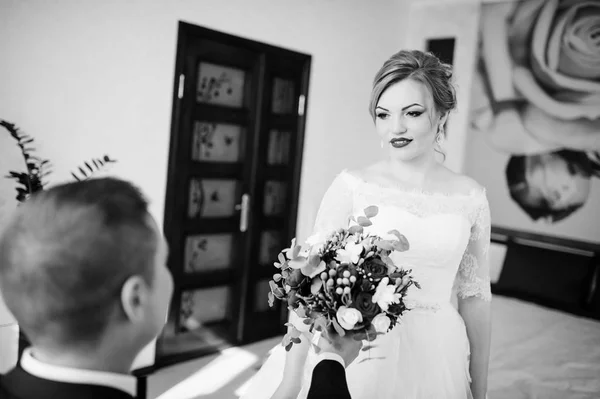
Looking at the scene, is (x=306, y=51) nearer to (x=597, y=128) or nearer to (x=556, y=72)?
(x=556, y=72)

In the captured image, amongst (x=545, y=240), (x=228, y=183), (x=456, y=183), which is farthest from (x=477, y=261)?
(x=545, y=240)

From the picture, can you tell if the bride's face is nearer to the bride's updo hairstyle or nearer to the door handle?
the bride's updo hairstyle

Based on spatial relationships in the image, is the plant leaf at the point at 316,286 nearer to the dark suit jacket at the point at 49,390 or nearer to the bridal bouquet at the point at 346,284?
the bridal bouquet at the point at 346,284

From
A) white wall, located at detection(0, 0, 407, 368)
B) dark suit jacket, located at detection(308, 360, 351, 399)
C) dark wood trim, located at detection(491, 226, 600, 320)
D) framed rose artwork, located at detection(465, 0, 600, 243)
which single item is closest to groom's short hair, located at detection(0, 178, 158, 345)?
dark suit jacket, located at detection(308, 360, 351, 399)

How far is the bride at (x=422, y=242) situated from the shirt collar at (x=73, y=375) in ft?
2.78

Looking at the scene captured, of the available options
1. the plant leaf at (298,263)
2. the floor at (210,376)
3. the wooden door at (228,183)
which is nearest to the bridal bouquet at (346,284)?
the plant leaf at (298,263)

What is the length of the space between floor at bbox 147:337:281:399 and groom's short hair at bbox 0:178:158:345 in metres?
2.87

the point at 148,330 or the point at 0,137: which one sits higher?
the point at 0,137

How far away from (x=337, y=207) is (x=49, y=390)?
3.63 feet

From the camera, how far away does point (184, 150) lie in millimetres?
3857

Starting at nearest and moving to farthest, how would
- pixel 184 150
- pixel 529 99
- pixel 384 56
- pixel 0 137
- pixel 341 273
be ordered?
1. pixel 341 273
2. pixel 0 137
3. pixel 184 150
4. pixel 529 99
5. pixel 384 56

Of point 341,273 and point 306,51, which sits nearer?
point 341,273

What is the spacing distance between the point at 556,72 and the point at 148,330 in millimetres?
4767

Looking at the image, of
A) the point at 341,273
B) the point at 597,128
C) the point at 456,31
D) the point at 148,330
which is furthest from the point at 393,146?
the point at 456,31
